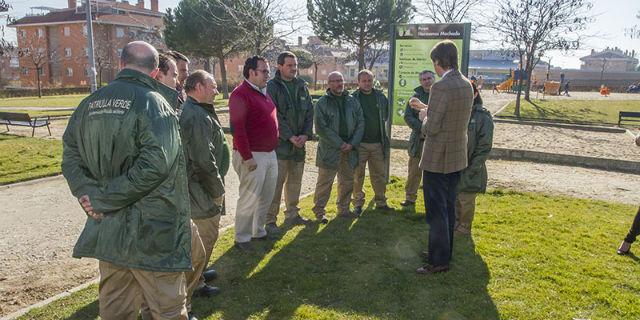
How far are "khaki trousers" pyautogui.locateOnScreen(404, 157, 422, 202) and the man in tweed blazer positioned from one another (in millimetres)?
2542

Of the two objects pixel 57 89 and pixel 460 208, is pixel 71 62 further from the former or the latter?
pixel 460 208

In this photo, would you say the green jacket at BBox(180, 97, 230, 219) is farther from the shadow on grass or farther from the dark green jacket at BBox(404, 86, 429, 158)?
the dark green jacket at BBox(404, 86, 429, 158)

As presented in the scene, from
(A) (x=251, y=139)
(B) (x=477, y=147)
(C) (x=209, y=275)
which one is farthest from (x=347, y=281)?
(B) (x=477, y=147)

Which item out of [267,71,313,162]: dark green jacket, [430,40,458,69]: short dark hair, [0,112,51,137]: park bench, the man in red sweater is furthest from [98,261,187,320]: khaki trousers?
[0,112,51,137]: park bench

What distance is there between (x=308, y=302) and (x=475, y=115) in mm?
2968

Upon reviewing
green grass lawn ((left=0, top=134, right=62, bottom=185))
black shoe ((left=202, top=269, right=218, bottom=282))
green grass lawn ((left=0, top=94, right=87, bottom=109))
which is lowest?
black shoe ((left=202, top=269, right=218, bottom=282))

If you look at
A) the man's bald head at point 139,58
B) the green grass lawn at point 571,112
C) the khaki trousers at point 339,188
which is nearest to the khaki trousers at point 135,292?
the man's bald head at point 139,58

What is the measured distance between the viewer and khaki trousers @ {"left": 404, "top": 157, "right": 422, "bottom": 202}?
23.7ft

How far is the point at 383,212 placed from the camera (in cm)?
684

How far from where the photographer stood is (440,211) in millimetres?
4500

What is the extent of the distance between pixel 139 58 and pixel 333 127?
3782 mm

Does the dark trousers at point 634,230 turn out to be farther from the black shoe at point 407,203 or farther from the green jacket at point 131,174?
the green jacket at point 131,174

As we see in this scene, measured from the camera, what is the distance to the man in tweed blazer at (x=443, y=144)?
4.26 m

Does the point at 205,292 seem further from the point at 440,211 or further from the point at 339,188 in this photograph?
the point at 339,188
